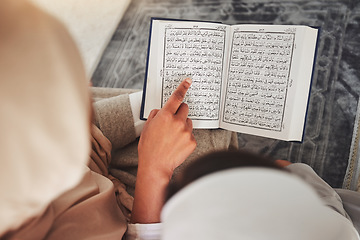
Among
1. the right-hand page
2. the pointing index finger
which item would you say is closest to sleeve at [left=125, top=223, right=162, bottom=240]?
the pointing index finger

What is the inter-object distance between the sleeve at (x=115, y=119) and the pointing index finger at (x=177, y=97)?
8.3 inches

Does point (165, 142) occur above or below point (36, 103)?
below

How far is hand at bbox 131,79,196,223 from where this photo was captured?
78 cm

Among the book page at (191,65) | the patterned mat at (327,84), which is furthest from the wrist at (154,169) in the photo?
the patterned mat at (327,84)

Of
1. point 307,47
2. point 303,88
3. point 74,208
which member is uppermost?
point 307,47

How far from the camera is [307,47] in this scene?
0.94 metres

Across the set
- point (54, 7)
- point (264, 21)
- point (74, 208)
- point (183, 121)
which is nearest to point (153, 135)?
point (183, 121)

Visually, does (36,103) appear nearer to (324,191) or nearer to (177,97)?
(177,97)

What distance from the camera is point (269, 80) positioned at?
Result: 3.23ft

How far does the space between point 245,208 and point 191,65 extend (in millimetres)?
665

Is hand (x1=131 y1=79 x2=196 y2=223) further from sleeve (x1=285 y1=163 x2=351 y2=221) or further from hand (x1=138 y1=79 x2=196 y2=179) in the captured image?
sleeve (x1=285 y1=163 x2=351 y2=221)

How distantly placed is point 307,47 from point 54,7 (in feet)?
4.21

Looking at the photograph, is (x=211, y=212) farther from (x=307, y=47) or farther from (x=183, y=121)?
(x=307, y=47)

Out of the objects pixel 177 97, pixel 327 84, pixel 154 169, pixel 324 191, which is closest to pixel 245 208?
pixel 154 169
